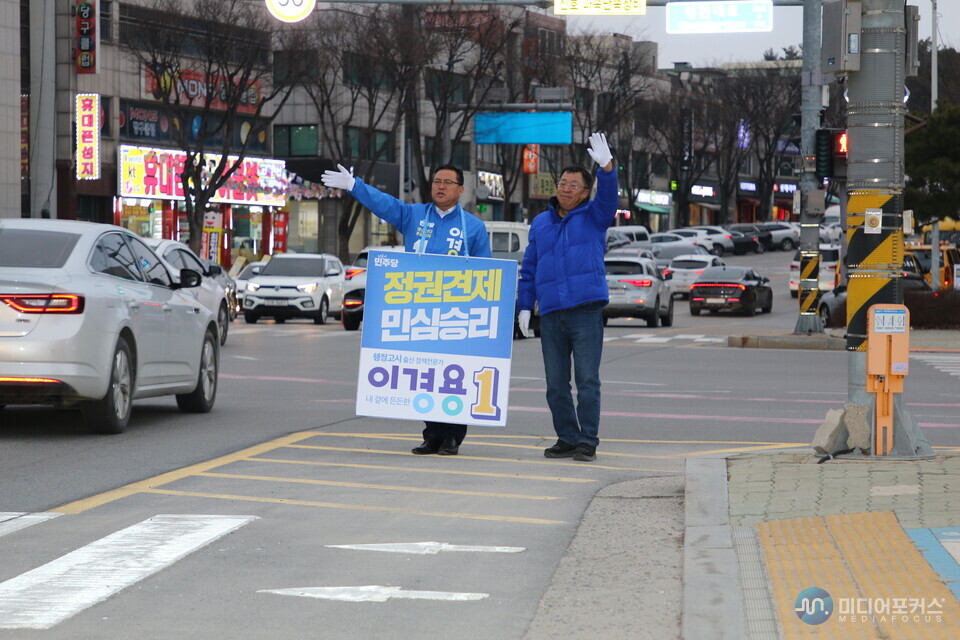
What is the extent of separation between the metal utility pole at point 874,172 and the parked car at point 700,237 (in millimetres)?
64668

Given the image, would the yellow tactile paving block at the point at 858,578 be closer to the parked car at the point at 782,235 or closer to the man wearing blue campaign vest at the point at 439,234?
the man wearing blue campaign vest at the point at 439,234

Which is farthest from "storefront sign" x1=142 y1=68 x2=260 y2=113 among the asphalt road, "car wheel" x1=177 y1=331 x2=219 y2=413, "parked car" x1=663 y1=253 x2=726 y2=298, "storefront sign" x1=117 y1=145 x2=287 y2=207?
"car wheel" x1=177 y1=331 x2=219 y2=413

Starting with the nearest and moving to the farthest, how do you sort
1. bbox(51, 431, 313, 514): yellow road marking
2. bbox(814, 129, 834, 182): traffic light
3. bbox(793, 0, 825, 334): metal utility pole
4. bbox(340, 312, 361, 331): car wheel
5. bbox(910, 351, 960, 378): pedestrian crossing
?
bbox(51, 431, 313, 514): yellow road marking, bbox(814, 129, 834, 182): traffic light, bbox(910, 351, 960, 378): pedestrian crossing, bbox(793, 0, 825, 334): metal utility pole, bbox(340, 312, 361, 331): car wheel

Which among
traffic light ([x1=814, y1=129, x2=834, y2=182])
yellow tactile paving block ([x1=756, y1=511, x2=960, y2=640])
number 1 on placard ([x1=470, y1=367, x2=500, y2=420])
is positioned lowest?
yellow tactile paving block ([x1=756, y1=511, x2=960, y2=640])

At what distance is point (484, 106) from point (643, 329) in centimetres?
2071

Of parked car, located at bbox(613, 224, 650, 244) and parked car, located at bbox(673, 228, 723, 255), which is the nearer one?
parked car, located at bbox(673, 228, 723, 255)

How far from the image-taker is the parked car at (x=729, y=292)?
4312cm

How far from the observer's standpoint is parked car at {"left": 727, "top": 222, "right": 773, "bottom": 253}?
87.3 m

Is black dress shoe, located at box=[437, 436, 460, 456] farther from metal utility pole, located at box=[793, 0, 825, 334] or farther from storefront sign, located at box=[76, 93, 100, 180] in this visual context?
storefront sign, located at box=[76, 93, 100, 180]

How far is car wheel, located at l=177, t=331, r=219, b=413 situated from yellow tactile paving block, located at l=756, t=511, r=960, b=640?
7.66 meters

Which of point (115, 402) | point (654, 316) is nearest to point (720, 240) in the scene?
point (654, 316)

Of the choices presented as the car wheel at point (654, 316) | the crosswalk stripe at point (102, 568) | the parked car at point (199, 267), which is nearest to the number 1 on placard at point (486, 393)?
the crosswalk stripe at point (102, 568)

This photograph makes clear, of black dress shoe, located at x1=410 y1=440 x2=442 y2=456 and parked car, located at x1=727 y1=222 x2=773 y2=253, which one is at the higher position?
parked car, located at x1=727 y1=222 x2=773 y2=253

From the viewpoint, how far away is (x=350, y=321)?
31.6 metres
